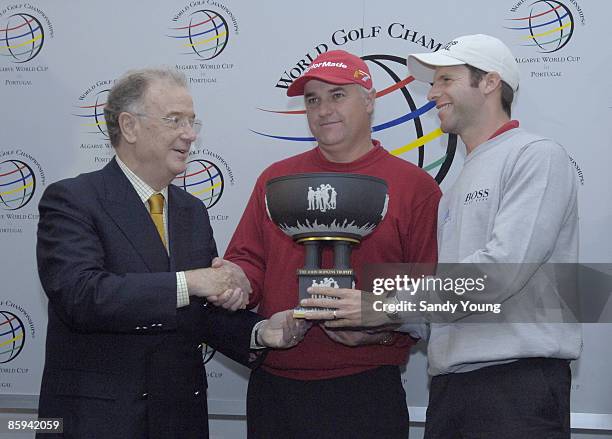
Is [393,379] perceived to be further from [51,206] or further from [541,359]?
[51,206]

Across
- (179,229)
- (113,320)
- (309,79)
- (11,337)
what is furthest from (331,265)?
(11,337)

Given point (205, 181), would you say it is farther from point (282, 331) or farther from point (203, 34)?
point (282, 331)

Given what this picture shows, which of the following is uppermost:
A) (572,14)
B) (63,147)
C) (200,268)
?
(572,14)

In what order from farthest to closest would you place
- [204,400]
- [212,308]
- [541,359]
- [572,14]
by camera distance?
[572,14], [212,308], [204,400], [541,359]

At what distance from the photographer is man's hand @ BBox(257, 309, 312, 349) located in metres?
2.48

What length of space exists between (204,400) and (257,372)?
25 cm

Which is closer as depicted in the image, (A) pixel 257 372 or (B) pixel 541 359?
(B) pixel 541 359

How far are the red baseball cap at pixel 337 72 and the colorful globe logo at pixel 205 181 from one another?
2.11 feet

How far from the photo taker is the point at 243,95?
3.30m

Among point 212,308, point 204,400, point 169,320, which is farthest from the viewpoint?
point 212,308

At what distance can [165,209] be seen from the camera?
2.60m

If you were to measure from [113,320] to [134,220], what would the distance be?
31 cm

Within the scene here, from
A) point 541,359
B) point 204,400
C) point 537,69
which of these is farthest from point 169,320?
point 537,69

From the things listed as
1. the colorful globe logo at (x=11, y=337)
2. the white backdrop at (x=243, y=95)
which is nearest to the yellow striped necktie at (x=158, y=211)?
the white backdrop at (x=243, y=95)
